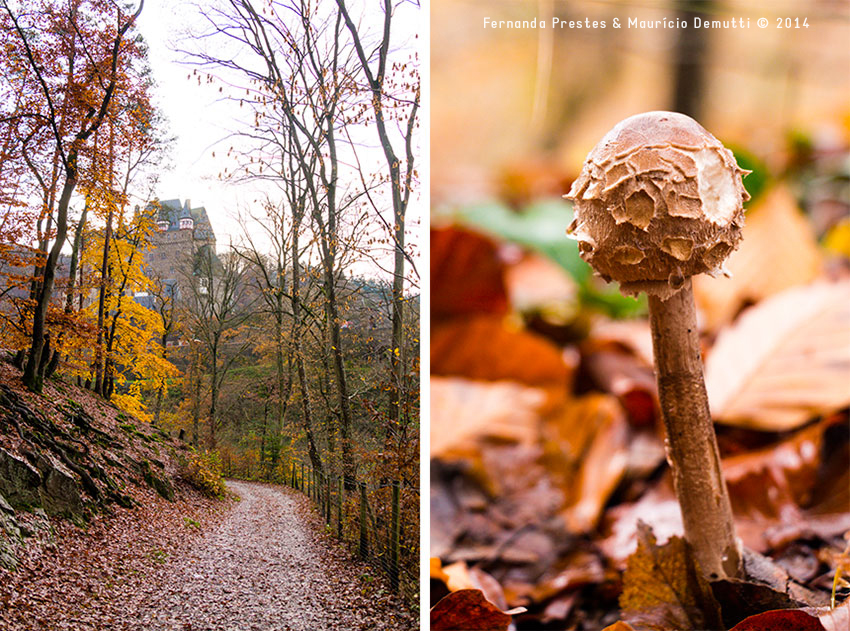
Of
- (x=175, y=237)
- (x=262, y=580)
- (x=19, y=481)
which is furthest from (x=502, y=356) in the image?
(x=19, y=481)

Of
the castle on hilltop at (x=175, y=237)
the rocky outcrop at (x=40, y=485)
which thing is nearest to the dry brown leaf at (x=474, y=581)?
the rocky outcrop at (x=40, y=485)

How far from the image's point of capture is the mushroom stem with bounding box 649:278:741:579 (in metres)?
1.27

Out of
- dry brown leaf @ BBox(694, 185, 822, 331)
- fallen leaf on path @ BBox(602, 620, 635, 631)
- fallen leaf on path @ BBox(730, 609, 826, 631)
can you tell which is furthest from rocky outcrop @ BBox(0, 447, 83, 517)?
dry brown leaf @ BBox(694, 185, 822, 331)

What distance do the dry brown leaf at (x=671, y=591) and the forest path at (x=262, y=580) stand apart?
1.29m

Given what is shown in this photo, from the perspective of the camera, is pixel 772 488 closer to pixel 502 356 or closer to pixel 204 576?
pixel 502 356

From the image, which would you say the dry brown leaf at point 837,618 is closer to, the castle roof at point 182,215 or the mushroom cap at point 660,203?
the mushroom cap at point 660,203

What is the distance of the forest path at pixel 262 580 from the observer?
2227 mm

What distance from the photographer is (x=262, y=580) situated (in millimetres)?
2350

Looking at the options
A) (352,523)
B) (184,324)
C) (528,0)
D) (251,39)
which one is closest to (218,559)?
(352,523)

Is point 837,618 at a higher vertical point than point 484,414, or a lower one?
lower

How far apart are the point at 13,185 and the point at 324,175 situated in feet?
4.03

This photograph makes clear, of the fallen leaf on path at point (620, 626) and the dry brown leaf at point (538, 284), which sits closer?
the fallen leaf on path at point (620, 626)

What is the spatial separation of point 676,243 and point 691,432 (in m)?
0.44

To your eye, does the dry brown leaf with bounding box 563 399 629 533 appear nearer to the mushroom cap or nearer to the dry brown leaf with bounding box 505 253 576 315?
the dry brown leaf with bounding box 505 253 576 315
